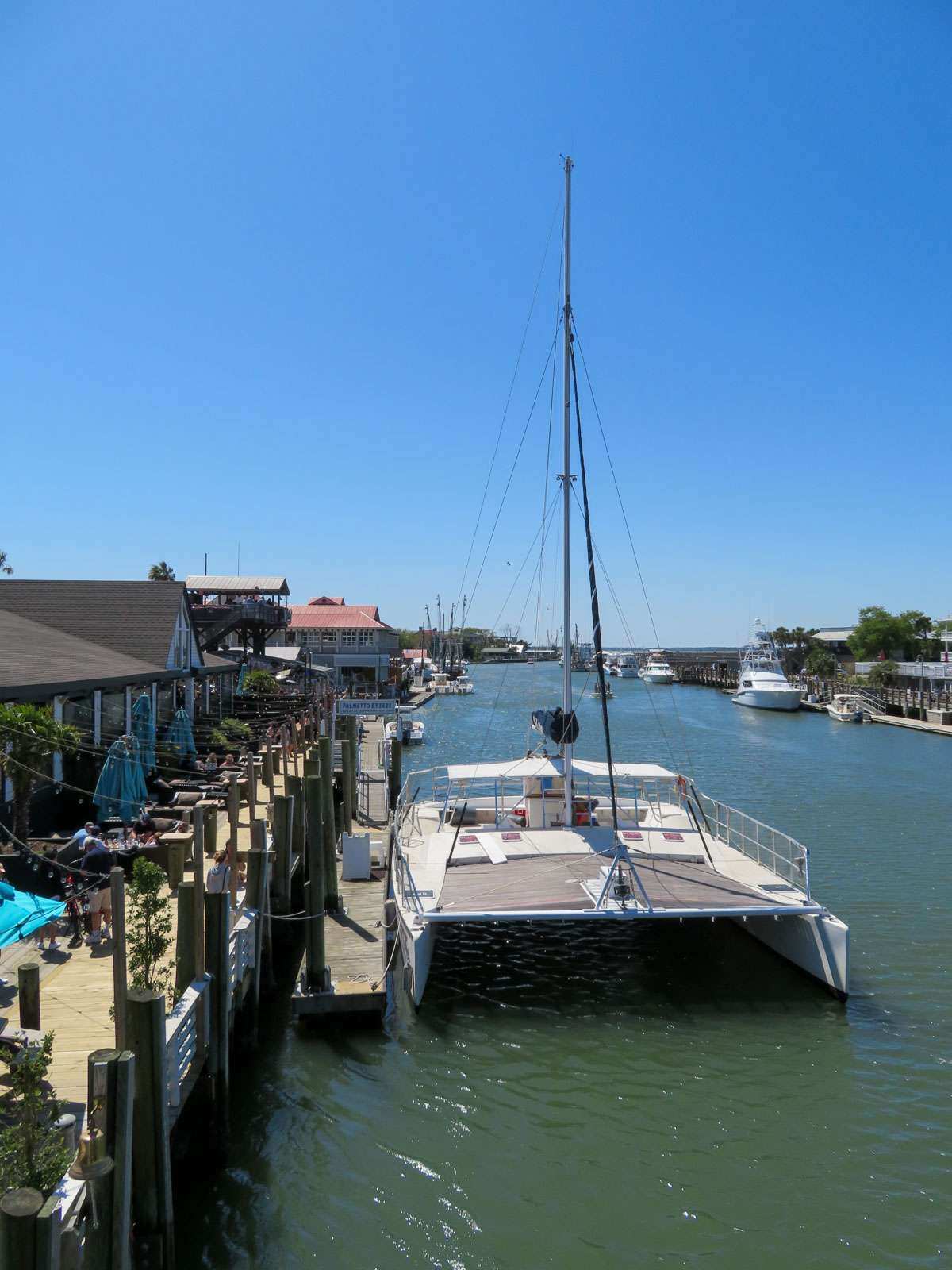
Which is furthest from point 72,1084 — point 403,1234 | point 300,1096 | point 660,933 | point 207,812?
point 660,933

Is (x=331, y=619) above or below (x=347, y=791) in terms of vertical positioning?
above

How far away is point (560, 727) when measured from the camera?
18500 millimetres

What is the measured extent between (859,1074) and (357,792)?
58.4 feet

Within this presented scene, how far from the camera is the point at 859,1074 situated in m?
12.2

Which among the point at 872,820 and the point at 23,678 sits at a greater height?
the point at 23,678

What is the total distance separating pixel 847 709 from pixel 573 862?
227ft

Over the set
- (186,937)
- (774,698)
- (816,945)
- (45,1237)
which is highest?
(186,937)

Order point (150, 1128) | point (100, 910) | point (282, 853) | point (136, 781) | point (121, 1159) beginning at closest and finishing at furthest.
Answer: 1. point (121, 1159)
2. point (150, 1128)
3. point (100, 910)
4. point (282, 853)
5. point (136, 781)

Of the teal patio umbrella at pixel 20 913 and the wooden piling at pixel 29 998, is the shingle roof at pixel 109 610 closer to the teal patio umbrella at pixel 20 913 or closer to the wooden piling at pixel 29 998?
the teal patio umbrella at pixel 20 913

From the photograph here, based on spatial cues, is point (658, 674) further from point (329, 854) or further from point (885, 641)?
point (329, 854)

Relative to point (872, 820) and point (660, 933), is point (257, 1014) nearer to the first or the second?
point (660, 933)

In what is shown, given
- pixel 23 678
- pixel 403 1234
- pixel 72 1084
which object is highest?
pixel 23 678

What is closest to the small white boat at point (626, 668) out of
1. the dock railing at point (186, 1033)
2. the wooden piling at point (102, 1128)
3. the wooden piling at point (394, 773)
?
the wooden piling at point (394, 773)

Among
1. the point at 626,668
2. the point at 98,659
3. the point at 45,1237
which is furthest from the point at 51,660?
the point at 626,668
